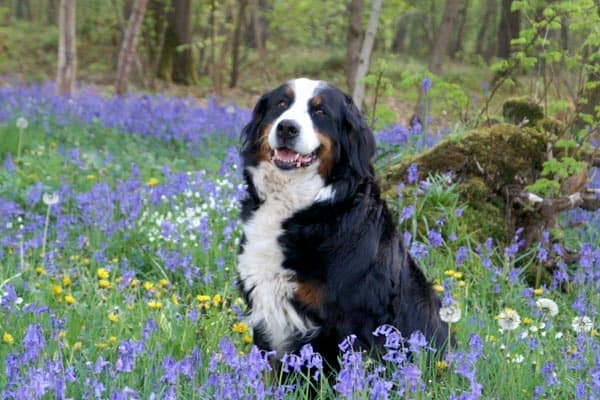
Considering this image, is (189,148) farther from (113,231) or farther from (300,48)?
(300,48)

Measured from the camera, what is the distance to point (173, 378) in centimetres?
247

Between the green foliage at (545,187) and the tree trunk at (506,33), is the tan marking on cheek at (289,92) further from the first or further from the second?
the tree trunk at (506,33)

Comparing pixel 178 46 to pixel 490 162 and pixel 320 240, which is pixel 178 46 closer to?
pixel 490 162

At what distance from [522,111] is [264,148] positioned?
3603 mm

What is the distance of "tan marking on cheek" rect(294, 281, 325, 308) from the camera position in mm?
3328

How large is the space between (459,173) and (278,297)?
112 inches

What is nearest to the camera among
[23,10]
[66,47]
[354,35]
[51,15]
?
[66,47]

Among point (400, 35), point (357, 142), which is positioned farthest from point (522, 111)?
point (400, 35)

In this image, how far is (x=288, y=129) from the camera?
3488 millimetres

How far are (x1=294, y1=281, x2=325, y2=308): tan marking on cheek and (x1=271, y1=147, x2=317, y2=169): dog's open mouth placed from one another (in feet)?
1.87

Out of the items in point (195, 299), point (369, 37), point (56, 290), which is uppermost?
point (369, 37)

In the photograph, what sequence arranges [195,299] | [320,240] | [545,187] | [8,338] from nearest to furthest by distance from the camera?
[8,338]
[320,240]
[195,299]
[545,187]

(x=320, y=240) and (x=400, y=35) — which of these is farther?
(x=400, y=35)

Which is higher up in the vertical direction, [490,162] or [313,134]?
[313,134]
